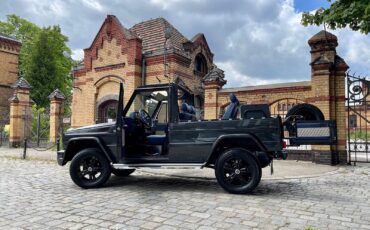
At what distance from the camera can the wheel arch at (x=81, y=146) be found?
6.44 meters

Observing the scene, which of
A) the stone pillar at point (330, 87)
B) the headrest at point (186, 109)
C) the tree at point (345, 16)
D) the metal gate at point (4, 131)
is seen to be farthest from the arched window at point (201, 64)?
the metal gate at point (4, 131)

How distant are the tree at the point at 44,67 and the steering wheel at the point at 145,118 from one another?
101 ft

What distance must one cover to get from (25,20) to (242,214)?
150ft

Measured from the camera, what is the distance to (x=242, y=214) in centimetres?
446

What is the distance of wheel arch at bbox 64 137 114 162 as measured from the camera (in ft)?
21.1

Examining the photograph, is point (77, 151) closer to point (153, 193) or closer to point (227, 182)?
point (153, 193)

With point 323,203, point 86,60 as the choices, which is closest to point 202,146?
point 323,203

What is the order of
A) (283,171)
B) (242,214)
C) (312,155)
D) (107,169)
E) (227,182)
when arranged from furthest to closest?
(312,155) < (283,171) < (107,169) < (227,182) < (242,214)

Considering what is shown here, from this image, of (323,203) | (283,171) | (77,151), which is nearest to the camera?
(323,203)

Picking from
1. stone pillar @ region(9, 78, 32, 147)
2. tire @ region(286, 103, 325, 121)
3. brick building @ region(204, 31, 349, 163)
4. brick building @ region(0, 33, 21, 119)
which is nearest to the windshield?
tire @ region(286, 103, 325, 121)

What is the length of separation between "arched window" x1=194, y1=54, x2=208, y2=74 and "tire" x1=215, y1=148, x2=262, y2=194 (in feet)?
41.9

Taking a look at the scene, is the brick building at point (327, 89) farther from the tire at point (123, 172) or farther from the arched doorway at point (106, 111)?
the arched doorway at point (106, 111)

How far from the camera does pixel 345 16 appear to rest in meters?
5.70

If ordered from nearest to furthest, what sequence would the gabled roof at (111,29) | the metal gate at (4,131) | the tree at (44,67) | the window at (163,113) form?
the window at (163,113)
the gabled roof at (111,29)
the metal gate at (4,131)
the tree at (44,67)
